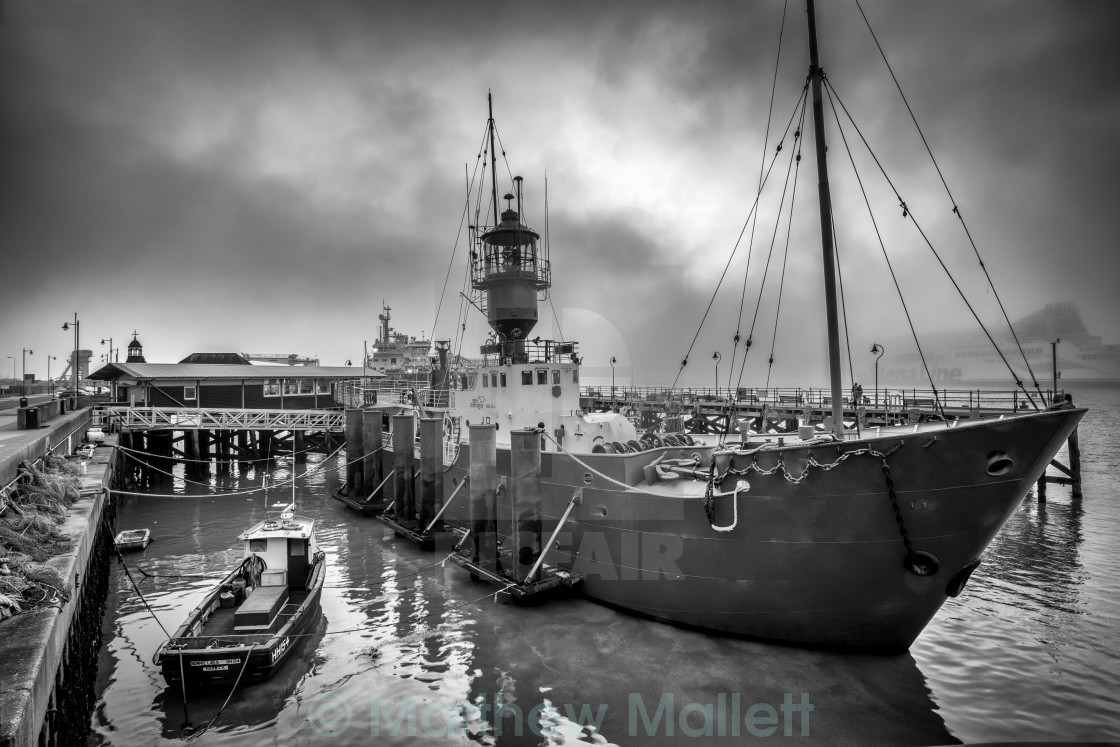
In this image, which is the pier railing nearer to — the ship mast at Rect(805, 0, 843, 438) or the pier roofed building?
the pier roofed building

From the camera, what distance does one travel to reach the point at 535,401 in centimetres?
1852

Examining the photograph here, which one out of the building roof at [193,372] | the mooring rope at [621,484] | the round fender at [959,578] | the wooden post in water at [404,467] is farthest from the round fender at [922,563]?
the building roof at [193,372]

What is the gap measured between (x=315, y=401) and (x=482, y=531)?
3015 centimetres

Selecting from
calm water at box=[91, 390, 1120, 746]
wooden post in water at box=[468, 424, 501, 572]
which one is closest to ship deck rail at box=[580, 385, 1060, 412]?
wooden post in water at box=[468, 424, 501, 572]

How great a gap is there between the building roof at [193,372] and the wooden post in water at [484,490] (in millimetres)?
28449

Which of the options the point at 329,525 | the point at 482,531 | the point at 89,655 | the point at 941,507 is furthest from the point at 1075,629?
the point at 329,525

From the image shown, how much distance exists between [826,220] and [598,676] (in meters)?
9.29

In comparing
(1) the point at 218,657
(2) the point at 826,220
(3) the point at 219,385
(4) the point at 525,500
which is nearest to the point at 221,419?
(3) the point at 219,385

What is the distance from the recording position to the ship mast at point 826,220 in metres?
9.77

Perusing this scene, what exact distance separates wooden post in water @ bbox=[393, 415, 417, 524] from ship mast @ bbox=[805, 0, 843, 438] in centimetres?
1492

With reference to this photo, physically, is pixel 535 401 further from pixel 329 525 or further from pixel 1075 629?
pixel 1075 629

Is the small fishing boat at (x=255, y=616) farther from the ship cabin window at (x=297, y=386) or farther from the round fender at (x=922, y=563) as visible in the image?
the ship cabin window at (x=297, y=386)

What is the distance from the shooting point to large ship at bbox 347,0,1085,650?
29.7 feet

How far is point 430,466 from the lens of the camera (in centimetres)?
1877
